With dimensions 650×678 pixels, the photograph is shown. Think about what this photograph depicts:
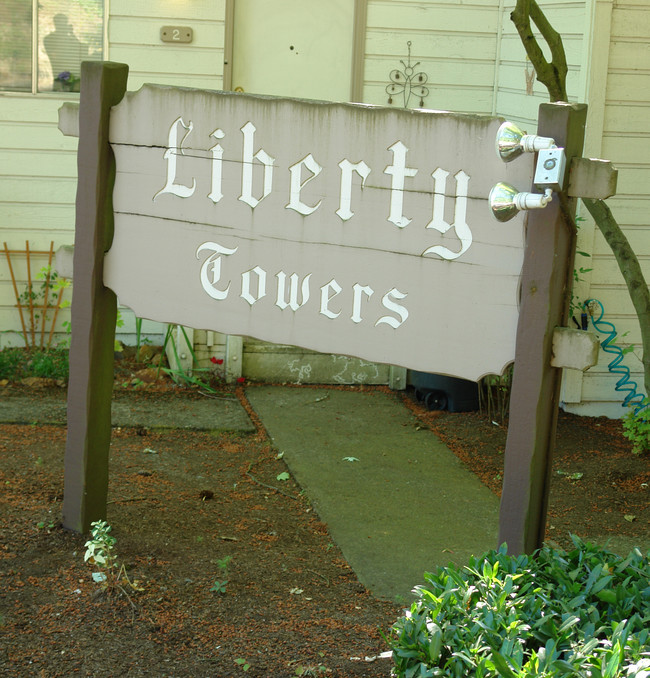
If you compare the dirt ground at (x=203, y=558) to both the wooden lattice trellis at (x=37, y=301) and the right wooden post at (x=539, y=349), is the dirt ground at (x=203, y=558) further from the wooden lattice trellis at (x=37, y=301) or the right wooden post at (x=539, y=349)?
the wooden lattice trellis at (x=37, y=301)

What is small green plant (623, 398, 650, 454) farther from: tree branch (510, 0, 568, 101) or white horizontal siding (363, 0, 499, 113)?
white horizontal siding (363, 0, 499, 113)

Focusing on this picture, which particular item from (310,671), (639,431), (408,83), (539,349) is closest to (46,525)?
(310,671)

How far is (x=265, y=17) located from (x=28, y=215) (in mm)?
2182

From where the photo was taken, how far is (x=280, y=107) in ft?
11.9

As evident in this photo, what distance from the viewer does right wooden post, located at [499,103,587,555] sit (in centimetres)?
309

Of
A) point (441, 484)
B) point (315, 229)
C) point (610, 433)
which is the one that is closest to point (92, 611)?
point (315, 229)

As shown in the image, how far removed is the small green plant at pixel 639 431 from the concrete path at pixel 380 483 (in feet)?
3.36

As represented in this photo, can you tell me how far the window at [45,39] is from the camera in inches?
273

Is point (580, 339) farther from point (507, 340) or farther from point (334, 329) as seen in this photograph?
point (334, 329)

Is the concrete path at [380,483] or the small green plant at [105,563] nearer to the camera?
the small green plant at [105,563]

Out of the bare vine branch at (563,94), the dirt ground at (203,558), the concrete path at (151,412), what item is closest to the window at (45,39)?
the concrete path at (151,412)

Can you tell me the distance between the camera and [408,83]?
7090mm

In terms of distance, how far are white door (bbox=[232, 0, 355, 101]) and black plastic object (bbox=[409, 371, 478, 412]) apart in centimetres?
214

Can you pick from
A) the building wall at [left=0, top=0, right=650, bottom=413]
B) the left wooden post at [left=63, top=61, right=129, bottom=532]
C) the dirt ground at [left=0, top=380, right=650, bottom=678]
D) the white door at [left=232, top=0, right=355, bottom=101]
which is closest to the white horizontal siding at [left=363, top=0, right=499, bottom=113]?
the building wall at [left=0, top=0, right=650, bottom=413]
